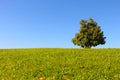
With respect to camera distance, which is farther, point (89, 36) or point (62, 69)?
point (89, 36)

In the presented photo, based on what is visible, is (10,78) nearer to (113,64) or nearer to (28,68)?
(28,68)

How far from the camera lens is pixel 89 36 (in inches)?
3088

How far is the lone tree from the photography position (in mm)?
77562

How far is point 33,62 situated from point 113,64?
531cm

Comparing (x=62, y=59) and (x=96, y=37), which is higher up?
(x=96, y=37)

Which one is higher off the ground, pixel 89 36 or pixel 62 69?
pixel 89 36

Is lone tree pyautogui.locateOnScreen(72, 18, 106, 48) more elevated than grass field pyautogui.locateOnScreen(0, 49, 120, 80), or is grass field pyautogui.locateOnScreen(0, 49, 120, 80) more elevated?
lone tree pyautogui.locateOnScreen(72, 18, 106, 48)

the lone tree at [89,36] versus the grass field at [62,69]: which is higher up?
the lone tree at [89,36]

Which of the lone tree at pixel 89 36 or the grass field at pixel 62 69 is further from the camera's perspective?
the lone tree at pixel 89 36

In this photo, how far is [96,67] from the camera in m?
17.8

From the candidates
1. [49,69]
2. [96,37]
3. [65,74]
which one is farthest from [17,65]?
[96,37]

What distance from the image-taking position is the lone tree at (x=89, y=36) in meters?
77.6

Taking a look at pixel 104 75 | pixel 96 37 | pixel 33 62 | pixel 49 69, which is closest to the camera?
pixel 104 75

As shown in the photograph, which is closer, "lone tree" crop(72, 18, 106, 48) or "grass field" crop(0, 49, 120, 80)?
"grass field" crop(0, 49, 120, 80)
